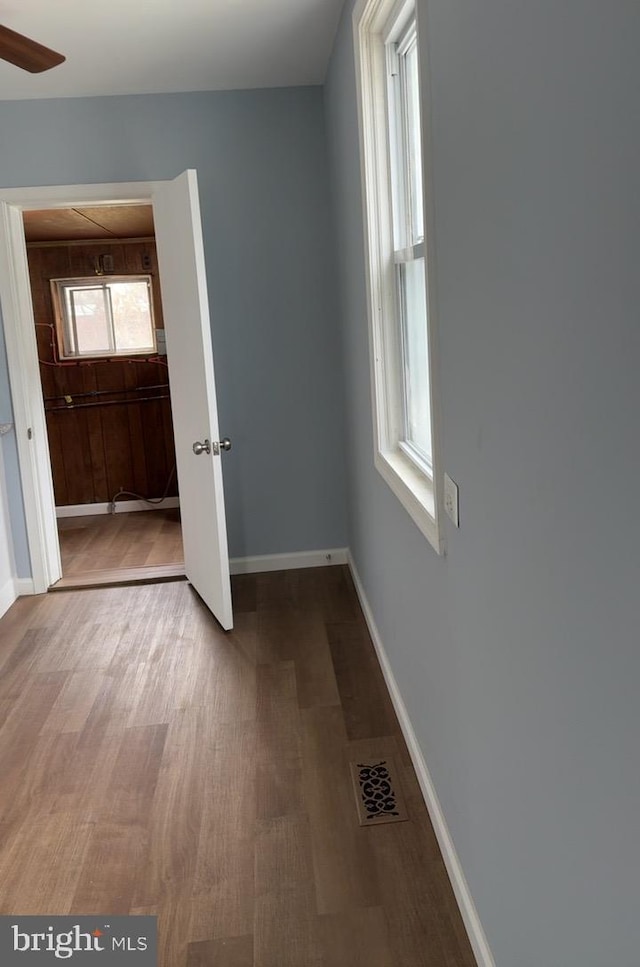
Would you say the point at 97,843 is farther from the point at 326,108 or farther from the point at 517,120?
the point at 326,108

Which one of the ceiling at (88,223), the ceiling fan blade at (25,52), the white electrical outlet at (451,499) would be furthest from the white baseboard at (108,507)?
the white electrical outlet at (451,499)

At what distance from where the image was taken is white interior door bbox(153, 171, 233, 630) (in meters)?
3.55

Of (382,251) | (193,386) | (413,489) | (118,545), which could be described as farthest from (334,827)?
(118,545)

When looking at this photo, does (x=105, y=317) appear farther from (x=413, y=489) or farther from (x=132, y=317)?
(x=413, y=489)

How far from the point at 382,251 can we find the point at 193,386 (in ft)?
4.65

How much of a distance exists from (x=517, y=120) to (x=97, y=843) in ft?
7.01

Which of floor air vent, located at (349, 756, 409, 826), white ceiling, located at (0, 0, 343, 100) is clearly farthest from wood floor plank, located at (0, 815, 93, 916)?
white ceiling, located at (0, 0, 343, 100)

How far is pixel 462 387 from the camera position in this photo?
1.60 m

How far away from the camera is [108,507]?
22.3 ft

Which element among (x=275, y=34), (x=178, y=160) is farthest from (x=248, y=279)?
(x=275, y=34)

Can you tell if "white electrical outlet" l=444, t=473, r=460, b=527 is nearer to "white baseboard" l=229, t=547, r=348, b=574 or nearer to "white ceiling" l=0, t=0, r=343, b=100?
"white ceiling" l=0, t=0, r=343, b=100

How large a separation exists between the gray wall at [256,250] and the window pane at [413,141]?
182cm

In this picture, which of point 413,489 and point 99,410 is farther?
point 99,410

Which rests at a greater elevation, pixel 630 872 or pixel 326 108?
pixel 326 108
